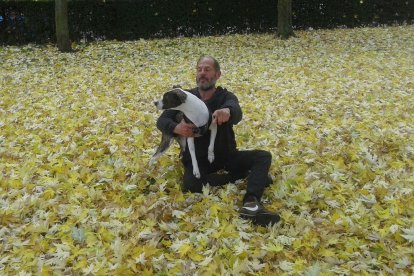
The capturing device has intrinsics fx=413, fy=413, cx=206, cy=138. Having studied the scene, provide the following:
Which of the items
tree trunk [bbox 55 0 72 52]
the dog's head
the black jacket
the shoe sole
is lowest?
the shoe sole

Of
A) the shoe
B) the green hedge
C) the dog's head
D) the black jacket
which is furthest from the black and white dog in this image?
the green hedge

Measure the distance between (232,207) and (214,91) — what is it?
125 centimetres

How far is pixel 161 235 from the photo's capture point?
370cm

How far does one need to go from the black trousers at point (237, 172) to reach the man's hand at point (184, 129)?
481mm

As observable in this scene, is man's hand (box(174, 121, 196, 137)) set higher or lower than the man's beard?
lower

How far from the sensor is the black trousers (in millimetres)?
4090

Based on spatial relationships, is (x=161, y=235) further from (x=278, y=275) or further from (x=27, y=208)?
(x=27, y=208)

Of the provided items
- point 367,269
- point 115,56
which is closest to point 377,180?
point 367,269

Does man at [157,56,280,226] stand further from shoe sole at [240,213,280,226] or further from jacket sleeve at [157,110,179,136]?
shoe sole at [240,213,280,226]

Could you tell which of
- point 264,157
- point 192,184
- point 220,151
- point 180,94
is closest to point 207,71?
point 180,94

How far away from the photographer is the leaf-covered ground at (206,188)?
3.36 meters

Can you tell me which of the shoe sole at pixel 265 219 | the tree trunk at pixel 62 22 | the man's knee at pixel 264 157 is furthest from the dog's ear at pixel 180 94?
the tree trunk at pixel 62 22

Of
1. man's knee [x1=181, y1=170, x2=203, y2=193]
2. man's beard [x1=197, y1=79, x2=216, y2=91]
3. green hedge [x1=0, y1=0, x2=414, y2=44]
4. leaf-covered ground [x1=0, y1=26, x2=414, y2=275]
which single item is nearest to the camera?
leaf-covered ground [x1=0, y1=26, x2=414, y2=275]

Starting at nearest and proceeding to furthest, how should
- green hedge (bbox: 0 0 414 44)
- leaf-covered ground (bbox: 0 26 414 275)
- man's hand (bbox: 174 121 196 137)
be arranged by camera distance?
1. leaf-covered ground (bbox: 0 26 414 275)
2. man's hand (bbox: 174 121 196 137)
3. green hedge (bbox: 0 0 414 44)
